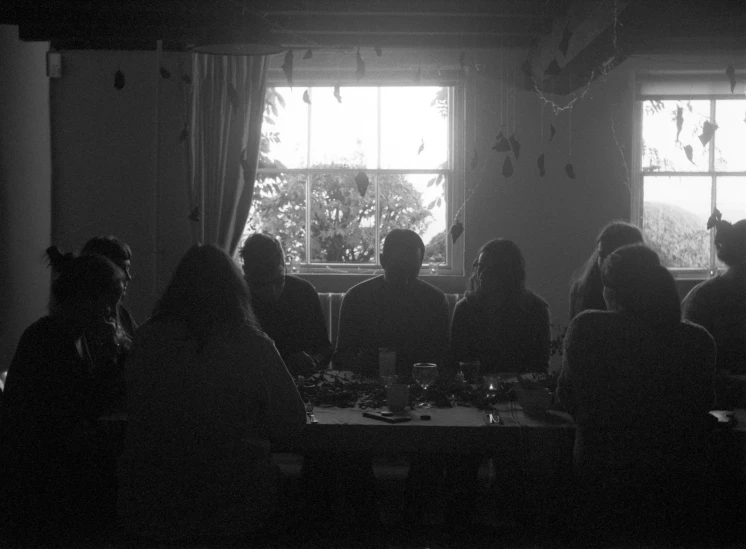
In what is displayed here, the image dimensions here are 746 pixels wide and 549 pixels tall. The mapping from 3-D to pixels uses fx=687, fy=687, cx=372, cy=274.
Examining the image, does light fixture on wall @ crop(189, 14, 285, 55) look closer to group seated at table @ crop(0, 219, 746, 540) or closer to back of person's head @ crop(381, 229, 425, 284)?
group seated at table @ crop(0, 219, 746, 540)

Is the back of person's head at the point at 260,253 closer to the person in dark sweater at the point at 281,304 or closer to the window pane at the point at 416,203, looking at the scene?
the person in dark sweater at the point at 281,304

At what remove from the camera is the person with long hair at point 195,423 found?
1.75 metres

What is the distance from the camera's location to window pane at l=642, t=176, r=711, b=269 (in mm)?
5023

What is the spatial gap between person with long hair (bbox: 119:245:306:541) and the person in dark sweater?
53.9 inches

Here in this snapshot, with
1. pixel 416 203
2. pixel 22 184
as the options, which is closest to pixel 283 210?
pixel 416 203

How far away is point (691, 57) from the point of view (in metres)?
4.87

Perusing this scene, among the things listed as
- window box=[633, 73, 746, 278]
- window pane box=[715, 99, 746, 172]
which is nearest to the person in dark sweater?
window box=[633, 73, 746, 278]

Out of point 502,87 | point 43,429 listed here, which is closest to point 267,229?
point 502,87

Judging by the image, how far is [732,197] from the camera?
5.05m

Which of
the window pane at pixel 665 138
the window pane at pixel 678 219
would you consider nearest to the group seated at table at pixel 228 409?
the window pane at pixel 678 219

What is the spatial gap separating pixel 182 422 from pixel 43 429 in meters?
0.67

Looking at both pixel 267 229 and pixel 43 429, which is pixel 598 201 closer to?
pixel 267 229

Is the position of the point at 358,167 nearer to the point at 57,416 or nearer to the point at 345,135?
the point at 345,135

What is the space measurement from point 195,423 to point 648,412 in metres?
1.26
